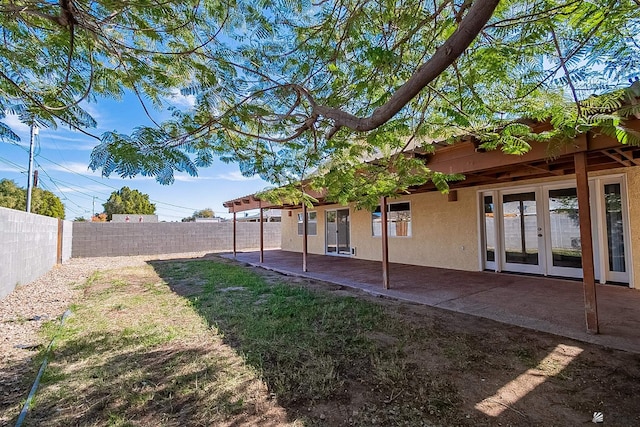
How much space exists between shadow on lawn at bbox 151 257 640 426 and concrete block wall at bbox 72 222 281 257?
12.9 metres

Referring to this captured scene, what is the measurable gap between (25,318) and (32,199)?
24.7 meters

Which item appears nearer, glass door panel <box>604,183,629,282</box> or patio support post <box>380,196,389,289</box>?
glass door panel <box>604,183,629,282</box>

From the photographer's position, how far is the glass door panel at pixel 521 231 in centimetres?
700

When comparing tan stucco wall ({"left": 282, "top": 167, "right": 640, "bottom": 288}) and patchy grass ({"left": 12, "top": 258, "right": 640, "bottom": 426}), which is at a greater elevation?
tan stucco wall ({"left": 282, "top": 167, "right": 640, "bottom": 288})

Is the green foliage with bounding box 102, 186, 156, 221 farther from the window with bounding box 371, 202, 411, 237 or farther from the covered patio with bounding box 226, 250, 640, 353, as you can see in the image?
the covered patio with bounding box 226, 250, 640, 353

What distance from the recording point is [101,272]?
31.7 feet

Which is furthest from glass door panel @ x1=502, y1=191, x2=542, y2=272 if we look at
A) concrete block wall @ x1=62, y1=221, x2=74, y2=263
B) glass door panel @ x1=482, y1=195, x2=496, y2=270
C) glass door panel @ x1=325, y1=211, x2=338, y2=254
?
concrete block wall @ x1=62, y1=221, x2=74, y2=263

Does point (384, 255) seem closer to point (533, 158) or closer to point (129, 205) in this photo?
point (533, 158)

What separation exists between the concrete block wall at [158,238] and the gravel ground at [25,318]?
6438mm

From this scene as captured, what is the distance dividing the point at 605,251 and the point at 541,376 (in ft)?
15.7

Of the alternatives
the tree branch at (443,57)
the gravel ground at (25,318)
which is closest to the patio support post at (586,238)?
the tree branch at (443,57)

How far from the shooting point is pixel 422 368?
2.95 m

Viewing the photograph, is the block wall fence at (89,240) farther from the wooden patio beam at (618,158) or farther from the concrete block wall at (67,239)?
the wooden patio beam at (618,158)

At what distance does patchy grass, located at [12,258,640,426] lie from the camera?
90.6 inches
